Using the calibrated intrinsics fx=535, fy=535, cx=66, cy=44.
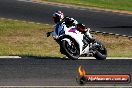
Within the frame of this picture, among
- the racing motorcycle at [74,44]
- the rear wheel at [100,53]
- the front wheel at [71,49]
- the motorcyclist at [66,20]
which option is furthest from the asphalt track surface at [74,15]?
the front wheel at [71,49]

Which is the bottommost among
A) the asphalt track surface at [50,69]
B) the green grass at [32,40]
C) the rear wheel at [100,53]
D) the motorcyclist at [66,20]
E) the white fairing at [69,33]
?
the green grass at [32,40]

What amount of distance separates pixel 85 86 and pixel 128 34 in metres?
17.2

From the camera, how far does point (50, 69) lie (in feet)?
48.9

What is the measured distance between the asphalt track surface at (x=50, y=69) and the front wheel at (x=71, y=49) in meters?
0.41

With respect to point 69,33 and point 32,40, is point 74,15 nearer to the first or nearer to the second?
point 32,40

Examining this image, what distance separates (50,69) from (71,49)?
236 cm

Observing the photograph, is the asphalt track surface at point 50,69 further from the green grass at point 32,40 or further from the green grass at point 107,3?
the green grass at point 107,3

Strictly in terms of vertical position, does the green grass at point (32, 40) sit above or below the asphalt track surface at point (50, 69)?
below

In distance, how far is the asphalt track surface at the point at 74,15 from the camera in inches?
1248

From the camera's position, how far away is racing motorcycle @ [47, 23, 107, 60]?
17.0m

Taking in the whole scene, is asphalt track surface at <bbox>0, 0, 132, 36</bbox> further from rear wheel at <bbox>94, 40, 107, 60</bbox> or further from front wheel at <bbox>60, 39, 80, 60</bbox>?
front wheel at <bbox>60, 39, 80, 60</bbox>

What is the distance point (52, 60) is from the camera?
53.3ft

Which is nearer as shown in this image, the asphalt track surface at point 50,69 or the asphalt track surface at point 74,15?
the asphalt track surface at point 50,69

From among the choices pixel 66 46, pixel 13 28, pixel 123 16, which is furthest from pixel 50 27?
pixel 66 46
